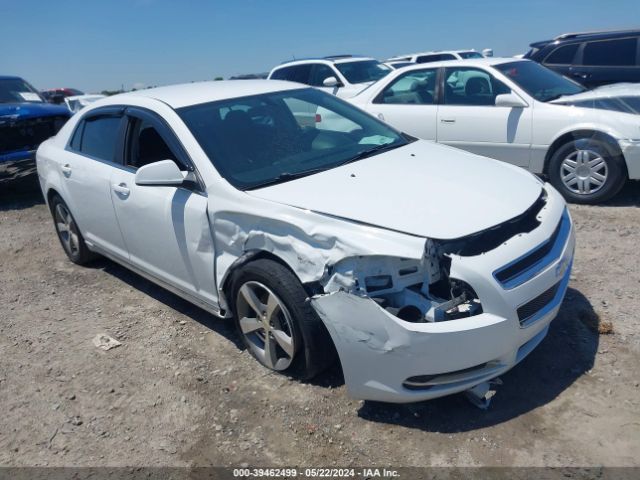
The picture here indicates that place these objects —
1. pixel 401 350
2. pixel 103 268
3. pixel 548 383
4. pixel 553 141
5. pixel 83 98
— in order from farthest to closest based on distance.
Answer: pixel 83 98
pixel 553 141
pixel 103 268
pixel 548 383
pixel 401 350

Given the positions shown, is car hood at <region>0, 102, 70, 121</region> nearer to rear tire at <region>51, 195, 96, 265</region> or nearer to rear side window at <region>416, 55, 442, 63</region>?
rear tire at <region>51, 195, 96, 265</region>

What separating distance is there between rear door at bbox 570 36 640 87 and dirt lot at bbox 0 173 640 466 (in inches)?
204

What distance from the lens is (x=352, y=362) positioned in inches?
107

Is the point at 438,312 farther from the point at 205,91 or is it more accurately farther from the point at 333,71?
the point at 333,71

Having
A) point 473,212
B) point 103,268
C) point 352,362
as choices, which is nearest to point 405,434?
point 352,362

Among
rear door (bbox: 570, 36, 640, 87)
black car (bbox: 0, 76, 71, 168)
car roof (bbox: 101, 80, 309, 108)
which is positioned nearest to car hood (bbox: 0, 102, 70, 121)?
black car (bbox: 0, 76, 71, 168)

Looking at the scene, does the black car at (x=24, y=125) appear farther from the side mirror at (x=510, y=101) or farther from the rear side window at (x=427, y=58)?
the rear side window at (x=427, y=58)

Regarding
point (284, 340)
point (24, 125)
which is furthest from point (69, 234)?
point (24, 125)

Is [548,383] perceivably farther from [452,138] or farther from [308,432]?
[452,138]

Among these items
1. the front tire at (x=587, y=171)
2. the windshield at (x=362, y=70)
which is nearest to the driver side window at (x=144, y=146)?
the front tire at (x=587, y=171)

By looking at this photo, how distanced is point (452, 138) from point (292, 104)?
121 inches

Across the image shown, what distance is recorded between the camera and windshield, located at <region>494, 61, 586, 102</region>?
625cm

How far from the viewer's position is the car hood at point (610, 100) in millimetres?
5676

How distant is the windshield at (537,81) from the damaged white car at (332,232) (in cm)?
278
